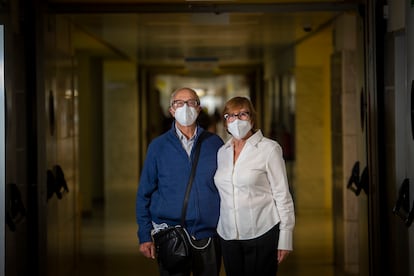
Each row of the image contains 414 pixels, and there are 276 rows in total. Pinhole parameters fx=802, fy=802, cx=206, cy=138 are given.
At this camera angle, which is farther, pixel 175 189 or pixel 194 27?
Answer: pixel 194 27

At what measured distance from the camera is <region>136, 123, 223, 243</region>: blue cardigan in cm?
457

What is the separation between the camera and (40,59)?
5680 mm

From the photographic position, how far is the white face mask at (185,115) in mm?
4645

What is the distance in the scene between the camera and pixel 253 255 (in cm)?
450

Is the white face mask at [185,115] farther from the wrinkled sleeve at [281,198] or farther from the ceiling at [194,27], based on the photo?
the ceiling at [194,27]

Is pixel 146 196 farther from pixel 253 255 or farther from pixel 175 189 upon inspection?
pixel 253 255

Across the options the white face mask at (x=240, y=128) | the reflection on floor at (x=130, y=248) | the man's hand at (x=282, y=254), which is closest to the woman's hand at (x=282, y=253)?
the man's hand at (x=282, y=254)

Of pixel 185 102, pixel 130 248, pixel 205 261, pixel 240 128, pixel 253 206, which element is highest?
pixel 185 102

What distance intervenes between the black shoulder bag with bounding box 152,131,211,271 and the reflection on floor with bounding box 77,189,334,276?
11.5 ft

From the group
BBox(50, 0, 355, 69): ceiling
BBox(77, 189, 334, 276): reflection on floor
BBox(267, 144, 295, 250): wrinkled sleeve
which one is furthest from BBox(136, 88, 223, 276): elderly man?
BBox(77, 189, 334, 276): reflection on floor

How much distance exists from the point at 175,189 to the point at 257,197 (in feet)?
1.57

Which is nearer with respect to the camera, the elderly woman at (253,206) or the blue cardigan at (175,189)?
the elderly woman at (253,206)

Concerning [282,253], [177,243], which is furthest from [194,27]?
[282,253]

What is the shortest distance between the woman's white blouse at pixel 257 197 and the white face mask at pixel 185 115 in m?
0.37
